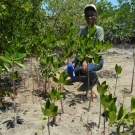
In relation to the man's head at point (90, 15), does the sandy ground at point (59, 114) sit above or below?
below

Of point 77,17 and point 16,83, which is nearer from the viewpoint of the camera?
point 16,83

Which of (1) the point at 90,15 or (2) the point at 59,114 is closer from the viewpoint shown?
(2) the point at 59,114

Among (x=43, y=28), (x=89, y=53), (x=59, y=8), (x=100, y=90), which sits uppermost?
(x=59, y=8)

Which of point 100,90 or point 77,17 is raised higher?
point 77,17

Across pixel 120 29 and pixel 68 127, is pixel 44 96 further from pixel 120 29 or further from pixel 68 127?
pixel 120 29

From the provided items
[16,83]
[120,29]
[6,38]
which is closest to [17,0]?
[6,38]

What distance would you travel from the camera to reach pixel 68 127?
253 centimetres

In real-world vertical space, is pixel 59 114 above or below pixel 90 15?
below

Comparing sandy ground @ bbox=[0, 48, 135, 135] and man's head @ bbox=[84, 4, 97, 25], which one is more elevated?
man's head @ bbox=[84, 4, 97, 25]

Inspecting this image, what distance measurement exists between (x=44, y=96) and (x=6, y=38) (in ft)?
2.77

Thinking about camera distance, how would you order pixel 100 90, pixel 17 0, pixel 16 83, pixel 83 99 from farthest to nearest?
pixel 16 83, pixel 83 99, pixel 17 0, pixel 100 90

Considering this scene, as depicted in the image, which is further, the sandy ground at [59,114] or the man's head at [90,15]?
the man's head at [90,15]

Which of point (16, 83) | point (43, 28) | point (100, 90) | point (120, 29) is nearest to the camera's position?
point (100, 90)

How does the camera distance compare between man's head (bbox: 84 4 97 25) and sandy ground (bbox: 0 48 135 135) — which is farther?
man's head (bbox: 84 4 97 25)
